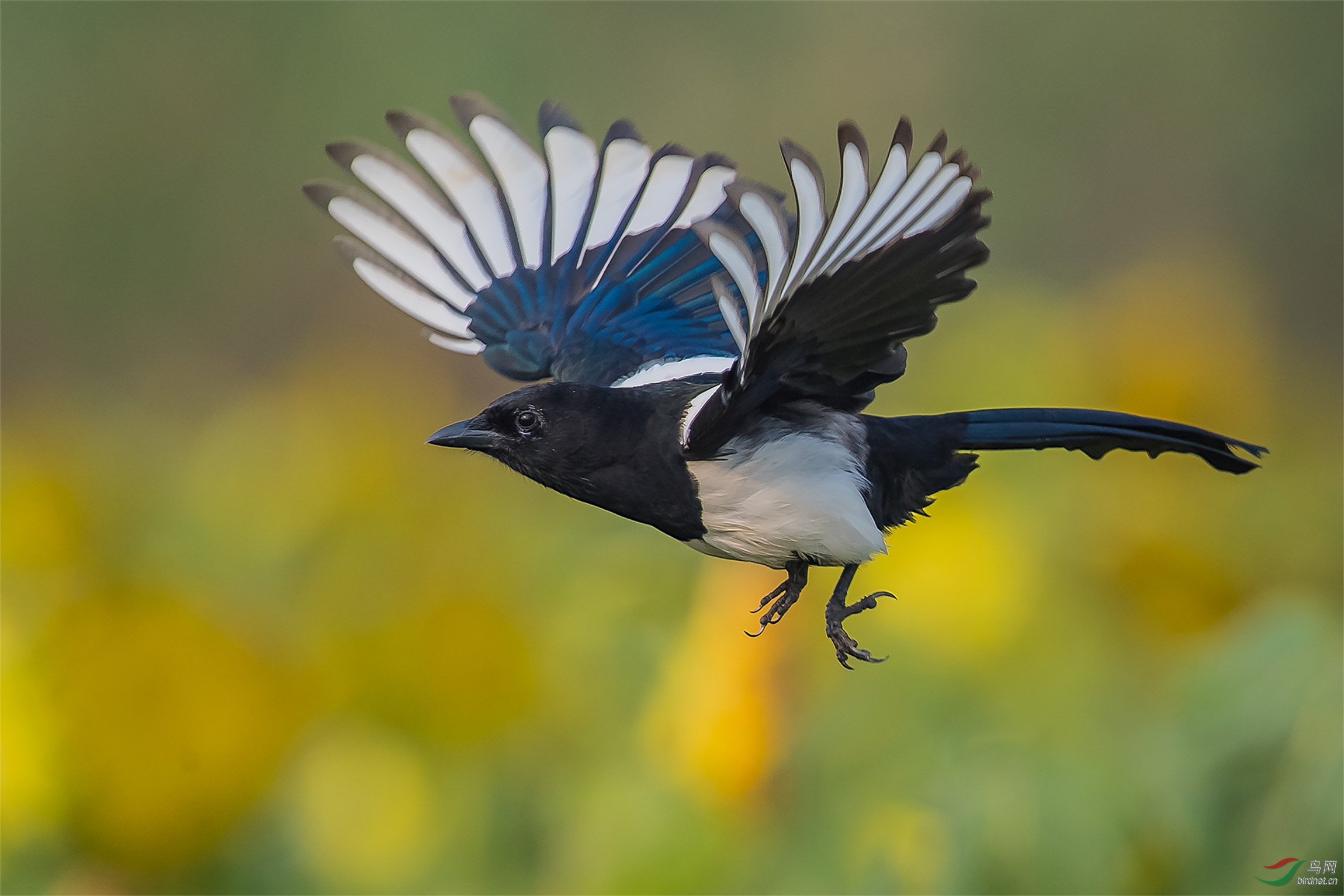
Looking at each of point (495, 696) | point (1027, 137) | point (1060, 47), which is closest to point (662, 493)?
point (495, 696)

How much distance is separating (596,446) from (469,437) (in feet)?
0.20

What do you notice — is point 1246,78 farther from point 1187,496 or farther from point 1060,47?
point 1187,496

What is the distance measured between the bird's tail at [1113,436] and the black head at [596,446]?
0.16 meters

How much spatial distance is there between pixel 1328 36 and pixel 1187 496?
1090 millimetres

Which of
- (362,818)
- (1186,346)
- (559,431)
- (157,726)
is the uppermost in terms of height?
(559,431)

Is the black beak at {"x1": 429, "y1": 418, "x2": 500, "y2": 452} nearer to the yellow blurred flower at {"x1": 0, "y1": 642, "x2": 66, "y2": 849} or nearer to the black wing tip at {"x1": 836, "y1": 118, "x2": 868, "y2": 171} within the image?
the black wing tip at {"x1": 836, "y1": 118, "x2": 868, "y2": 171}

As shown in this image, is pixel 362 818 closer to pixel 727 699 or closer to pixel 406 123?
pixel 727 699

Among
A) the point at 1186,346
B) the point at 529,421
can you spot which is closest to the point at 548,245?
the point at 529,421

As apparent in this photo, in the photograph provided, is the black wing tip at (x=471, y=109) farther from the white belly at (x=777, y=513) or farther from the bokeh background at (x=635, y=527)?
the bokeh background at (x=635, y=527)

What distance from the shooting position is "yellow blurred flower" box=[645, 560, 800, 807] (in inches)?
39.4

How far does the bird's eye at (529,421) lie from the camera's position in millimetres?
591

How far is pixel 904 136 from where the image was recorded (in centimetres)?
46

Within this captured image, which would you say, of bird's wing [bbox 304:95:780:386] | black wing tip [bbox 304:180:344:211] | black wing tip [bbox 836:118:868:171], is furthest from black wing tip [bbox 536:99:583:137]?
black wing tip [bbox 836:118:868:171]

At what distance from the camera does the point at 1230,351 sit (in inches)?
66.7
